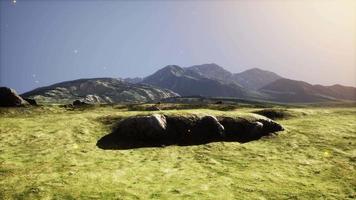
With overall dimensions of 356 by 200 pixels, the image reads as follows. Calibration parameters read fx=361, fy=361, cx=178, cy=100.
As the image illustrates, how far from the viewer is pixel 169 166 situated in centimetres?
3659

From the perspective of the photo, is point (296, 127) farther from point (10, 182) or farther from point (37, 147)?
point (10, 182)

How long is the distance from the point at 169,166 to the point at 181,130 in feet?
38.5

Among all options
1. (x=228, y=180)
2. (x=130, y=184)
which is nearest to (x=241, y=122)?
(x=228, y=180)

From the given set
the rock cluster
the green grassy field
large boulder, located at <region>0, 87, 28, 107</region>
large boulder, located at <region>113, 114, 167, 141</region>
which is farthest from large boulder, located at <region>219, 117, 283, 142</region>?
large boulder, located at <region>0, 87, 28, 107</region>

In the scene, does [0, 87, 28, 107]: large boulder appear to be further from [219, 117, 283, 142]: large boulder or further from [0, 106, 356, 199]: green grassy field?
[219, 117, 283, 142]: large boulder

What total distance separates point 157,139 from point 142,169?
11.0m

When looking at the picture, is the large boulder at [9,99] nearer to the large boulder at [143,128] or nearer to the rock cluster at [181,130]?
the rock cluster at [181,130]

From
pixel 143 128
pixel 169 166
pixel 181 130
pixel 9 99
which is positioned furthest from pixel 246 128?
pixel 9 99

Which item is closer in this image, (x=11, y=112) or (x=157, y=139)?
(x=157, y=139)

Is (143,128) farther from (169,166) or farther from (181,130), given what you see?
(169,166)

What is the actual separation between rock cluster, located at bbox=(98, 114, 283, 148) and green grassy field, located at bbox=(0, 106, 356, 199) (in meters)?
2.14

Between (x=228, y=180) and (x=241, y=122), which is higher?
(x=241, y=122)

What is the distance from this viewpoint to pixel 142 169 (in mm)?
35031

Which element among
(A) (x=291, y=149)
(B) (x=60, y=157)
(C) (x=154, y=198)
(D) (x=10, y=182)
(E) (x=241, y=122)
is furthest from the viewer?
(E) (x=241, y=122)
